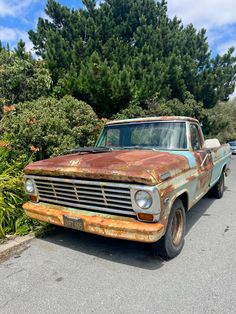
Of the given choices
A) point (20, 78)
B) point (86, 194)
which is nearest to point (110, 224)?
point (86, 194)

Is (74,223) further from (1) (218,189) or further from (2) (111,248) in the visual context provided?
(1) (218,189)

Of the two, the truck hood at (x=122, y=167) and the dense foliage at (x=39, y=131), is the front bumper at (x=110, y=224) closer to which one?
the truck hood at (x=122, y=167)

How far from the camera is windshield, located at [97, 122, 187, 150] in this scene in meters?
4.34

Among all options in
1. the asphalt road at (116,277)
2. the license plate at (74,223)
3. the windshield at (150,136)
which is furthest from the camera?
the windshield at (150,136)

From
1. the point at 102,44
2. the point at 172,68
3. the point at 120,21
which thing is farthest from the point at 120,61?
the point at 120,21

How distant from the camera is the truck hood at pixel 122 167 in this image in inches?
117

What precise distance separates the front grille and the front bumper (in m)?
0.08

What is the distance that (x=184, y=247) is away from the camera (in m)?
3.90

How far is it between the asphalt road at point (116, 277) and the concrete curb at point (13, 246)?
11 centimetres

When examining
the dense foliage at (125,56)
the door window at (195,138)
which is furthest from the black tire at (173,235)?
the dense foliage at (125,56)

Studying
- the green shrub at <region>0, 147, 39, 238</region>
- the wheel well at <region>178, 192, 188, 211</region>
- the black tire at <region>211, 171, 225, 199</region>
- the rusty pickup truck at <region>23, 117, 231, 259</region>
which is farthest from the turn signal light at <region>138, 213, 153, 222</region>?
the black tire at <region>211, 171, 225, 199</region>

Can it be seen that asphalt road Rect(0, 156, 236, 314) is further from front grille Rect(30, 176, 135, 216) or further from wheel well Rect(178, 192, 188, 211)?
front grille Rect(30, 176, 135, 216)

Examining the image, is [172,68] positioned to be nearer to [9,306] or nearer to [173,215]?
[173,215]

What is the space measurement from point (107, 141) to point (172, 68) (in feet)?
47.7
